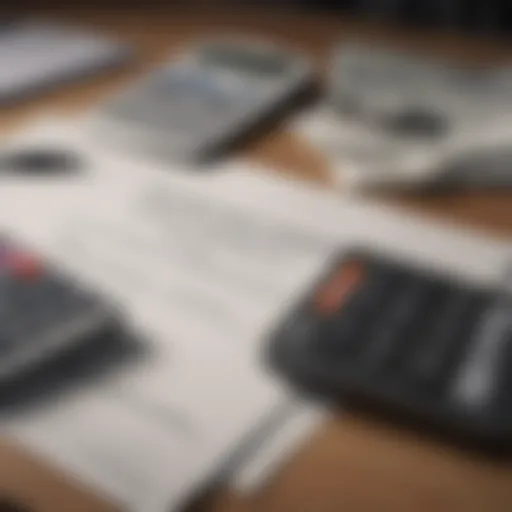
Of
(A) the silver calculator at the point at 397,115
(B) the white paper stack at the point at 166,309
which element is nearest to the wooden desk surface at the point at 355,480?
(B) the white paper stack at the point at 166,309

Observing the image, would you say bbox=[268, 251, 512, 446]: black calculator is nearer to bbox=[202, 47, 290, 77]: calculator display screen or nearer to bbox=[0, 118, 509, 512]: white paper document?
bbox=[0, 118, 509, 512]: white paper document

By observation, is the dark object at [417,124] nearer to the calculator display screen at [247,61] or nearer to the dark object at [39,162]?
the calculator display screen at [247,61]

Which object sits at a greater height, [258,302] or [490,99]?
[490,99]

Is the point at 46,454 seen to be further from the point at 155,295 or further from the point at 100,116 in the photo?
the point at 100,116

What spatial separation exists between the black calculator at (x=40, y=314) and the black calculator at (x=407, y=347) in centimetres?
9

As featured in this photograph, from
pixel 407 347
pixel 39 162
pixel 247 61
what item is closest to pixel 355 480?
pixel 407 347

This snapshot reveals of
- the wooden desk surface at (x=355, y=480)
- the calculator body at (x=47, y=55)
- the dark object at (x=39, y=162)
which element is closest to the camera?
the wooden desk surface at (x=355, y=480)

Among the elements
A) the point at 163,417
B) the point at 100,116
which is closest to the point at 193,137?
the point at 100,116

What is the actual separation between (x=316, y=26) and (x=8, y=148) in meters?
0.40

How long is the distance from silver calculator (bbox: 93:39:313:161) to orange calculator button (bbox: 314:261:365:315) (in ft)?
0.67

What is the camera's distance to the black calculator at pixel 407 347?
428 millimetres

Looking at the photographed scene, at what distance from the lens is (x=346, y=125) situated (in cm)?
76

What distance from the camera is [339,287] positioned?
Answer: 1.65ft

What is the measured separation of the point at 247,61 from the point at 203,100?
93mm
